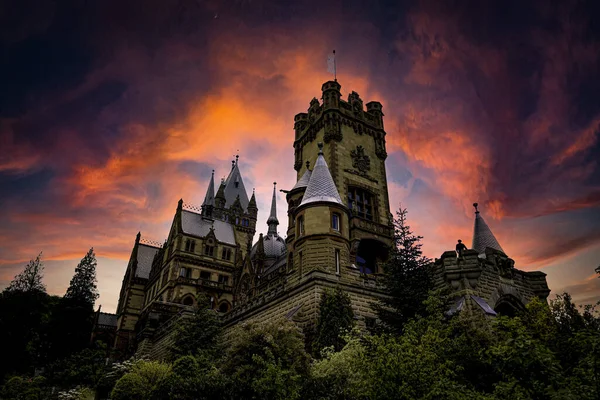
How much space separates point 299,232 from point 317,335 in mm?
8903

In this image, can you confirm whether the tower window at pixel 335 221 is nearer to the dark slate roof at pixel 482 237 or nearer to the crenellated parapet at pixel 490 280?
the crenellated parapet at pixel 490 280

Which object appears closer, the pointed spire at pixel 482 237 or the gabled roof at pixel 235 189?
the pointed spire at pixel 482 237

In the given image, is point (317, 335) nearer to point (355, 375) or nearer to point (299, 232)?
point (355, 375)

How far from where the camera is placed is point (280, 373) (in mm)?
13914

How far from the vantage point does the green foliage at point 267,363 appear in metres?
13.9

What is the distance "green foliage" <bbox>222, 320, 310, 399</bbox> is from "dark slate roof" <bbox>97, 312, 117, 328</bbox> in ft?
167

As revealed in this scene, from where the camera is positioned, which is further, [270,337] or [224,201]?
[224,201]

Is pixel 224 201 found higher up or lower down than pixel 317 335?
higher up

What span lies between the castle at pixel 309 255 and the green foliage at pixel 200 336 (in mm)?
2011

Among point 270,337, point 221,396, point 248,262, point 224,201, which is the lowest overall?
point 221,396

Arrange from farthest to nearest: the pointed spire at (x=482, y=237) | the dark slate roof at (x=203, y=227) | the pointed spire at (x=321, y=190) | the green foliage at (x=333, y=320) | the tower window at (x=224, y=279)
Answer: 1. the dark slate roof at (x=203, y=227)
2. the tower window at (x=224, y=279)
3. the pointed spire at (x=482, y=237)
4. the pointed spire at (x=321, y=190)
5. the green foliage at (x=333, y=320)

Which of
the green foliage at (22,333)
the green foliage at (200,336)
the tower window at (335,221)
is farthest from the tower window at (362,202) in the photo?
the green foliage at (22,333)

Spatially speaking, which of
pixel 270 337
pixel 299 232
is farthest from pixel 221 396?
pixel 299 232

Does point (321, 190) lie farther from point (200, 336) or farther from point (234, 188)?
point (234, 188)
